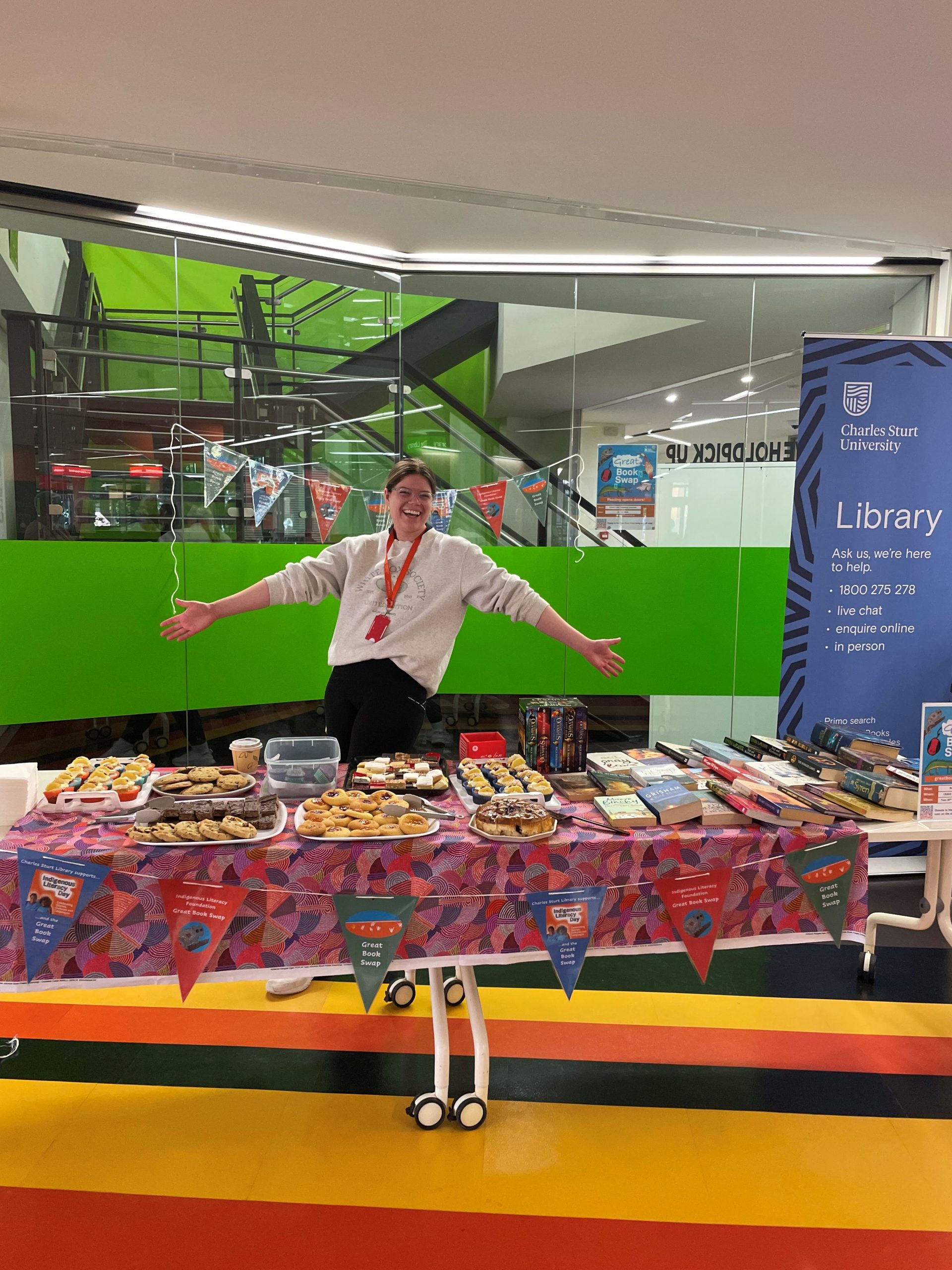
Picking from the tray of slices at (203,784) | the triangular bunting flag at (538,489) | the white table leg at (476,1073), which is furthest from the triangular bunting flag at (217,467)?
the white table leg at (476,1073)

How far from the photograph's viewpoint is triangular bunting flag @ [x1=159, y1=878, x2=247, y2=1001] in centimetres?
187

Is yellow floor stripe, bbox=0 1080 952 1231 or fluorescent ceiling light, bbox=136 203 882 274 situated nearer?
yellow floor stripe, bbox=0 1080 952 1231

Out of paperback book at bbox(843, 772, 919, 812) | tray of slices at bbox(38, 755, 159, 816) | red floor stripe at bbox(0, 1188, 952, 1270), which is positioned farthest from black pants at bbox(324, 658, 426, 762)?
paperback book at bbox(843, 772, 919, 812)

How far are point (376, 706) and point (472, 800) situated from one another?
2.42ft

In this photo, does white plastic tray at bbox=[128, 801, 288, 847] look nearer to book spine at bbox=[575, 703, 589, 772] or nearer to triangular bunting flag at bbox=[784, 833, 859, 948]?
book spine at bbox=[575, 703, 589, 772]

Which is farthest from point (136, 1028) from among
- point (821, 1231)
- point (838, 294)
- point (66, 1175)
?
point (838, 294)

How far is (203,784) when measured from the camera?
223cm

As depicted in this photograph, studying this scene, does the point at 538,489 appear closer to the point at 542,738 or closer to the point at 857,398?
the point at 857,398

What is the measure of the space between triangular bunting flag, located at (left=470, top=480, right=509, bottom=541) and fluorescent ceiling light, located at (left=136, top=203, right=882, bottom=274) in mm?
1238

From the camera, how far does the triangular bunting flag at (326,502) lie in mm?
4743

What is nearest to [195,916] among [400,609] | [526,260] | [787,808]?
[400,609]

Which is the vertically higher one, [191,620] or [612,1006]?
[191,620]

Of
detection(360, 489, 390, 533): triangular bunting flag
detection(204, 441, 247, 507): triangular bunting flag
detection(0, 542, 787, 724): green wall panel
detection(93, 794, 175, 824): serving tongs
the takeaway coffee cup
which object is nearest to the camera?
detection(93, 794, 175, 824): serving tongs

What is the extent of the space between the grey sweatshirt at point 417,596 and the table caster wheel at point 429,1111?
1.33 meters
